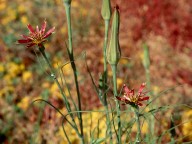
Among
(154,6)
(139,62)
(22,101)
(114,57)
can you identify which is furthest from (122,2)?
(114,57)

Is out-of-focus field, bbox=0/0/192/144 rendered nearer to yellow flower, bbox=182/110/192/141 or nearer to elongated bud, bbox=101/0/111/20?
yellow flower, bbox=182/110/192/141

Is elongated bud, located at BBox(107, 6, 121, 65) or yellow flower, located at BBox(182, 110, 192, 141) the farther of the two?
yellow flower, located at BBox(182, 110, 192, 141)

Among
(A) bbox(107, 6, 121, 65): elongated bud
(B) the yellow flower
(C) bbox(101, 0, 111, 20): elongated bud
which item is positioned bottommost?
(B) the yellow flower

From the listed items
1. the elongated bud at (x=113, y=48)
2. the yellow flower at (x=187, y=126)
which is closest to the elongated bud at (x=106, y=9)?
the elongated bud at (x=113, y=48)

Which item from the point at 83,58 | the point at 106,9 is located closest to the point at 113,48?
the point at 106,9

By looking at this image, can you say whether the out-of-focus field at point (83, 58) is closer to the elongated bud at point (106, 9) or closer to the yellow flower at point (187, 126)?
the yellow flower at point (187, 126)

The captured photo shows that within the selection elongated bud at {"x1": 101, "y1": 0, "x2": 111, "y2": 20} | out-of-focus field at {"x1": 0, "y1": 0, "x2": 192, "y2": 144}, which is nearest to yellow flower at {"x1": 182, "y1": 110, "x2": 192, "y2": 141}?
out-of-focus field at {"x1": 0, "y1": 0, "x2": 192, "y2": 144}

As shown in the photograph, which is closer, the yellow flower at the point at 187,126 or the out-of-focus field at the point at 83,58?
the yellow flower at the point at 187,126

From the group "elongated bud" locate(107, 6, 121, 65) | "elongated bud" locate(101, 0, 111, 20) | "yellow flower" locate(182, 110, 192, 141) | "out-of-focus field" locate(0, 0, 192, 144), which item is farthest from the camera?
"out-of-focus field" locate(0, 0, 192, 144)

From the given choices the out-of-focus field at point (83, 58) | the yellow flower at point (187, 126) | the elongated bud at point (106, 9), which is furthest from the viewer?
the out-of-focus field at point (83, 58)
